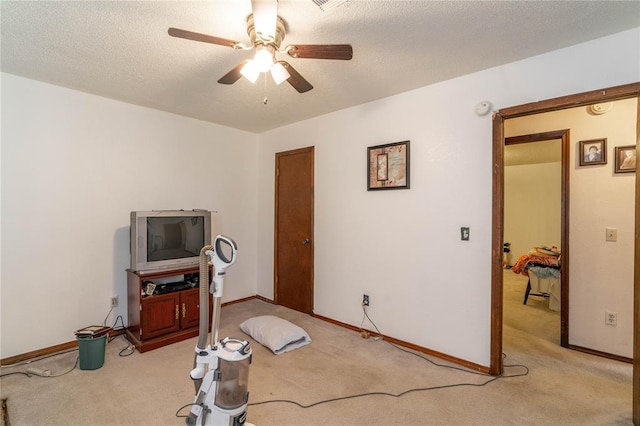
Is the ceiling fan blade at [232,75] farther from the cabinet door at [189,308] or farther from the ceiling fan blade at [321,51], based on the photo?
the cabinet door at [189,308]

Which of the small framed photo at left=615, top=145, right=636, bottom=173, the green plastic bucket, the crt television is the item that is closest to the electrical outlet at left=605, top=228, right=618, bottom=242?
the small framed photo at left=615, top=145, right=636, bottom=173

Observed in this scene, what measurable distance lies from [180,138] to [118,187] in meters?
0.89

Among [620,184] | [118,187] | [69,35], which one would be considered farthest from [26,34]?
[620,184]

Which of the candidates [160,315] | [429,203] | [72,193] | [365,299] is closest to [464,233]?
[429,203]

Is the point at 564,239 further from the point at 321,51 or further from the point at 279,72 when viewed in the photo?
the point at 279,72

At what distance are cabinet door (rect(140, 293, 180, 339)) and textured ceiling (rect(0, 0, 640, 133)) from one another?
6.51ft

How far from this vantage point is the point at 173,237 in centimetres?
299

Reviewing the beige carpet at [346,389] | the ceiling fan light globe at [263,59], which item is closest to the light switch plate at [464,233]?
the beige carpet at [346,389]

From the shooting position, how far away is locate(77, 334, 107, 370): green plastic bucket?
2.36 meters

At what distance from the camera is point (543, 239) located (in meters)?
6.09

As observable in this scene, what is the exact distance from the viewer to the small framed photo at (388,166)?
284cm

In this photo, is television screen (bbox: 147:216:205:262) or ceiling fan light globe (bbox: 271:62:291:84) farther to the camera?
television screen (bbox: 147:216:205:262)

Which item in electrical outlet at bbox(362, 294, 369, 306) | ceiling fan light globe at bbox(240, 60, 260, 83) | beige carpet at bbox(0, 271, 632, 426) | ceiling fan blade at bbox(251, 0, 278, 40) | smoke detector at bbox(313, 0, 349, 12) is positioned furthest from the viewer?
electrical outlet at bbox(362, 294, 369, 306)

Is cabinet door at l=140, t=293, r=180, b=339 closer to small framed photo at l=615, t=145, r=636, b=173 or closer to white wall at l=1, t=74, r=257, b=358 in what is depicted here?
white wall at l=1, t=74, r=257, b=358
